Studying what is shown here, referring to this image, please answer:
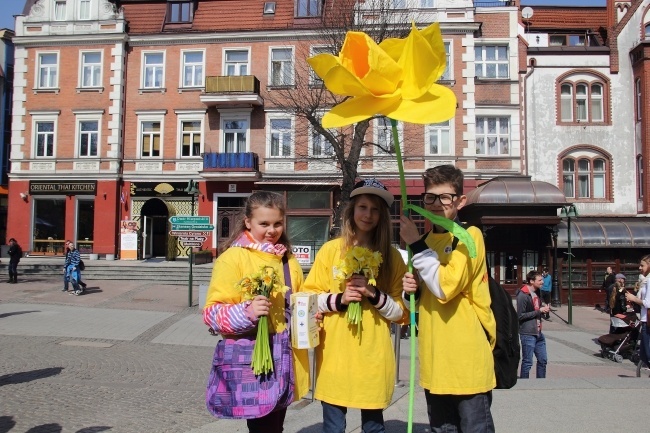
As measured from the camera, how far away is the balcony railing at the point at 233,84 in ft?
80.6

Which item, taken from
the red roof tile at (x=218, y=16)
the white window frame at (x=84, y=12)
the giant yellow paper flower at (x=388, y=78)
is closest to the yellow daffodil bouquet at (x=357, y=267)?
the giant yellow paper flower at (x=388, y=78)

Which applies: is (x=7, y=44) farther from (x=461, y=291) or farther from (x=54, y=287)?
(x=461, y=291)

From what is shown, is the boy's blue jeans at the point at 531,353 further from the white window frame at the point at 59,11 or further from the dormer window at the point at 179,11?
the white window frame at the point at 59,11

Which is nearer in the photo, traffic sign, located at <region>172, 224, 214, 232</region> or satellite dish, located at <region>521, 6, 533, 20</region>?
traffic sign, located at <region>172, 224, 214, 232</region>

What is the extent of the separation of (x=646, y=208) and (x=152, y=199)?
928 inches

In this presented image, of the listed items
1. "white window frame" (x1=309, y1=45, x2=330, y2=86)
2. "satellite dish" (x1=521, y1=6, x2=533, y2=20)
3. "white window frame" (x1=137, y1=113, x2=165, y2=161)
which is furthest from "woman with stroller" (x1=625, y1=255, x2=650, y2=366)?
"satellite dish" (x1=521, y1=6, x2=533, y2=20)

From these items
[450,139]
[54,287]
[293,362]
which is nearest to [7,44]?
[54,287]

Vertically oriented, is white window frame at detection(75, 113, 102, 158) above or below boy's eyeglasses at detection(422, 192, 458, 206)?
above

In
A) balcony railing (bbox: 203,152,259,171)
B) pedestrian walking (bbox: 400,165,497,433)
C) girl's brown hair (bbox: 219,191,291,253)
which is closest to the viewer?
pedestrian walking (bbox: 400,165,497,433)

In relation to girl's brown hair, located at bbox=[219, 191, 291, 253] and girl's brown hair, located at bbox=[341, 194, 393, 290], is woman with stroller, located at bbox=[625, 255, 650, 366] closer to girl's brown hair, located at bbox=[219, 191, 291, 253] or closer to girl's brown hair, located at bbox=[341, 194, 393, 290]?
girl's brown hair, located at bbox=[341, 194, 393, 290]

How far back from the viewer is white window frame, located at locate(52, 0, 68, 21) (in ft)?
86.1

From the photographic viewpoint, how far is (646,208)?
2316cm

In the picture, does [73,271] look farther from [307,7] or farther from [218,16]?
[307,7]

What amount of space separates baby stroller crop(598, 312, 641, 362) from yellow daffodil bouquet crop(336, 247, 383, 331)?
9272 mm
